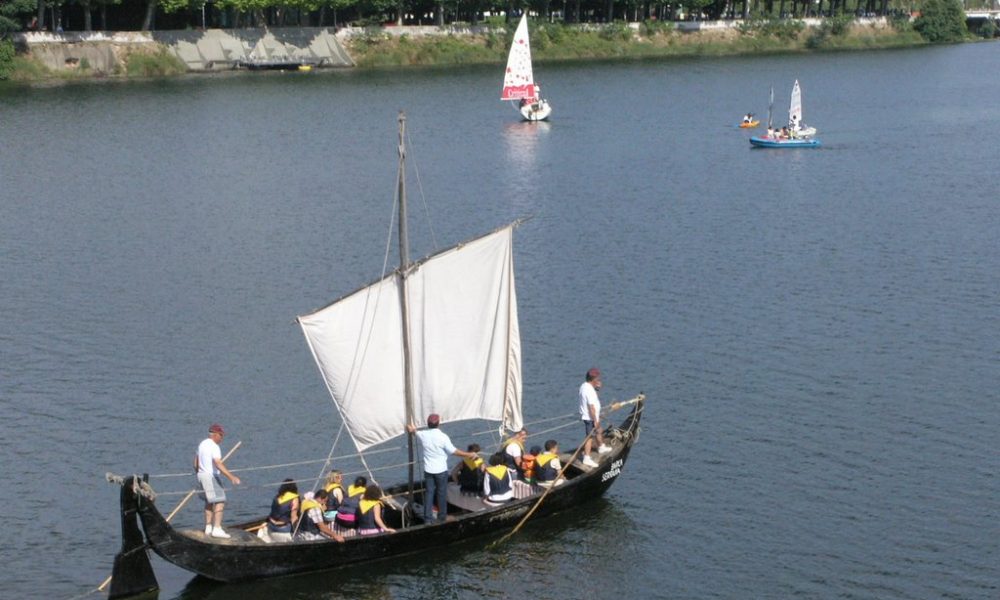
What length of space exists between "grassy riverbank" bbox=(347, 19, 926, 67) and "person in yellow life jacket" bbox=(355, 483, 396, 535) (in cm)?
12257

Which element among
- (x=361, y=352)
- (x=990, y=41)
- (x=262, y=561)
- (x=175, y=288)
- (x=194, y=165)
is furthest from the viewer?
(x=990, y=41)

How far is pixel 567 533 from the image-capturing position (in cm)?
3609

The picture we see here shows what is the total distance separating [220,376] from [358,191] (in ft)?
114

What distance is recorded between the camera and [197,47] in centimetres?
14612

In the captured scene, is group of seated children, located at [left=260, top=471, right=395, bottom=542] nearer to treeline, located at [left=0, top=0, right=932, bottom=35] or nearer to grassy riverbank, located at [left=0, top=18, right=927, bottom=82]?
grassy riverbank, located at [left=0, top=18, right=927, bottom=82]

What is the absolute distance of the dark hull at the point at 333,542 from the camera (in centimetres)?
3147

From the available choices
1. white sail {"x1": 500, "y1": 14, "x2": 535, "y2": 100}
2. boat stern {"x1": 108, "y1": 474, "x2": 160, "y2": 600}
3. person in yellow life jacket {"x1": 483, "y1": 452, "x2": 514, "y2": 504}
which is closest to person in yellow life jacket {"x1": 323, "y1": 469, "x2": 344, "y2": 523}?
person in yellow life jacket {"x1": 483, "y1": 452, "x2": 514, "y2": 504}

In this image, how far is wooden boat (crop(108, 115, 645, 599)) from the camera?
32938 millimetres

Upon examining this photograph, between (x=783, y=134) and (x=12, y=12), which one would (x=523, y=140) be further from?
(x=12, y=12)

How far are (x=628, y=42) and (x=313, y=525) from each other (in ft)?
459

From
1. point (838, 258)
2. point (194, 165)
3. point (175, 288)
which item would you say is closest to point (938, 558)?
point (838, 258)

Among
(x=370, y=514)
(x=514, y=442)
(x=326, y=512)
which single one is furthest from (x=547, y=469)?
(x=326, y=512)

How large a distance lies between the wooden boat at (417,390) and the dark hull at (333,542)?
32 mm

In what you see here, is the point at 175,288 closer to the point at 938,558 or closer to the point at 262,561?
the point at 262,561
